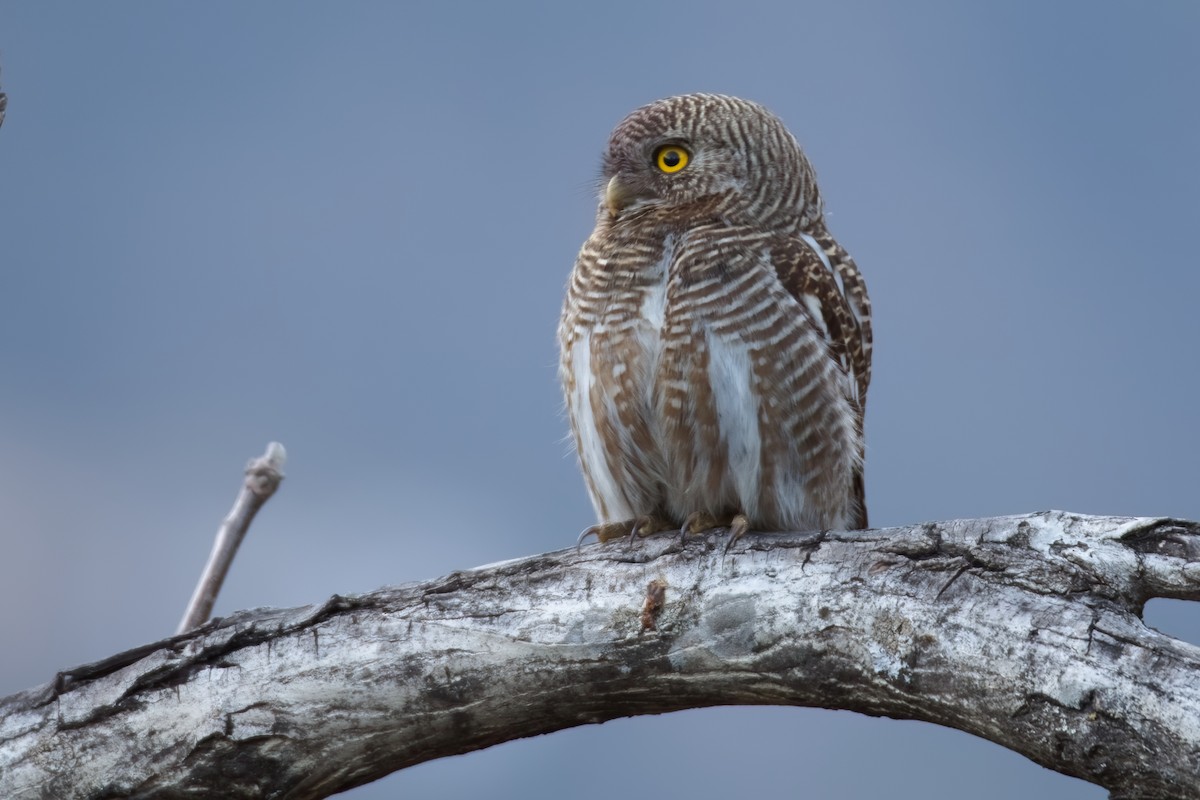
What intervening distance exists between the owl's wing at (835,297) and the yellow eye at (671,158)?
1.35ft

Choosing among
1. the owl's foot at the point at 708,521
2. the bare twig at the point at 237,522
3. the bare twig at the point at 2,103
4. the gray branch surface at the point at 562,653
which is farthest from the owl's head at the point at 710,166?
the bare twig at the point at 2,103

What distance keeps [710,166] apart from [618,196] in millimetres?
280

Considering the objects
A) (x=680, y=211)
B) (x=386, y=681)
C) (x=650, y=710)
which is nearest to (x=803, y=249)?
(x=680, y=211)

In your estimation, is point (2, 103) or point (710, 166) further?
point (710, 166)

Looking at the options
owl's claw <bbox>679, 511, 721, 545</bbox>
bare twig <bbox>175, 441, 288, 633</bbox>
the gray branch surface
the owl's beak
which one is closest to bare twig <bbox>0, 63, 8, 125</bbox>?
bare twig <bbox>175, 441, 288, 633</bbox>

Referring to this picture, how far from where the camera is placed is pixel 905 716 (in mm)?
2629

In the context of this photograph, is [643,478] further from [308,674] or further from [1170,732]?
[1170,732]

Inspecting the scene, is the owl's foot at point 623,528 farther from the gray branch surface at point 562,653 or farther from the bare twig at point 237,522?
the bare twig at point 237,522

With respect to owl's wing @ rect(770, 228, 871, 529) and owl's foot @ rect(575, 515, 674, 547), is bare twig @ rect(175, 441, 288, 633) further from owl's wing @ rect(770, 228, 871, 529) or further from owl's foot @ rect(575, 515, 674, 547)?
owl's wing @ rect(770, 228, 871, 529)

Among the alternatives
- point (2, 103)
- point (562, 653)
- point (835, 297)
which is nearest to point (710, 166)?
point (835, 297)

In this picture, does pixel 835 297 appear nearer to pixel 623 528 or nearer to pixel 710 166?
pixel 710 166

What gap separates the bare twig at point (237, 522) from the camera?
3119mm

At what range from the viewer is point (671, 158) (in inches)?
145

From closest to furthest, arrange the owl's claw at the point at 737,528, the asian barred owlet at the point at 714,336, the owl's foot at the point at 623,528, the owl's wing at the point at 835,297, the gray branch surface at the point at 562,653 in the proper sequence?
the gray branch surface at the point at 562,653 → the owl's claw at the point at 737,528 → the asian barred owlet at the point at 714,336 → the owl's wing at the point at 835,297 → the owl's foot at the point at 623,528
